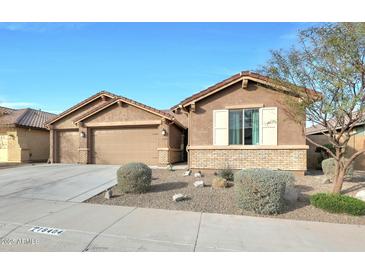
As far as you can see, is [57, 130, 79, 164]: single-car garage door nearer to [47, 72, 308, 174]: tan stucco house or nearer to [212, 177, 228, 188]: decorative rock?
[47, 72, 308, 174]: tan stucco house

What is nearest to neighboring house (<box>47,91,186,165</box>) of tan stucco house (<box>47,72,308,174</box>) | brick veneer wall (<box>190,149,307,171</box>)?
tan stucco house (<box>47,72,308,174</box>)

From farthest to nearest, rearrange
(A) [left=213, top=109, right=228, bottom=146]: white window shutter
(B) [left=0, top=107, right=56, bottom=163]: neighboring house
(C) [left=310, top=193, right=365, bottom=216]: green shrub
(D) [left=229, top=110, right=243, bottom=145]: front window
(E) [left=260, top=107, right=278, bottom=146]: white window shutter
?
(B) [left=0, top=107, right=56, bottom=163]: neighboring house, (A) [left=213, top=109, right=228, bottom=146]: white window shutter, (D) [left=229, top=110, right=243, bottom=145]: front window, (E) [left=260, top=107, right=278, bottom=146]: white window shutter, (C) [left=310, top=193, right=365, bottom=216]: green shrub

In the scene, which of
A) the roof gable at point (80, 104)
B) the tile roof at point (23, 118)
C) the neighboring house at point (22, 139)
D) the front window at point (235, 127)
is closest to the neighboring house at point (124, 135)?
the roof gable at point (80, 104)

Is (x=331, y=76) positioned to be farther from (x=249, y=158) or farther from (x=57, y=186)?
(x=57, y=186)

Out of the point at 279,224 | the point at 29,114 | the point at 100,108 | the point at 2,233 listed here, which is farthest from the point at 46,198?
the point at 29,114

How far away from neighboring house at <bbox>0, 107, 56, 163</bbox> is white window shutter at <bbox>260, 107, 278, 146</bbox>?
1632 centimetres

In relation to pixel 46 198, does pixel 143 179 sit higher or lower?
higher

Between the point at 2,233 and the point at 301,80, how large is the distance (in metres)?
8.35

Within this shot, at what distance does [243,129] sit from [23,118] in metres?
18.4

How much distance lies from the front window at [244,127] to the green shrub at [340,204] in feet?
17.5

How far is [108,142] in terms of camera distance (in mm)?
16469

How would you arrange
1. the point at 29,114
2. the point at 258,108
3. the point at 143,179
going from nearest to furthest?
1. the point at 143,179
2. the point at 258,108
3. the point at 29,114

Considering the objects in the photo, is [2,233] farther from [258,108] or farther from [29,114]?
[29,114]

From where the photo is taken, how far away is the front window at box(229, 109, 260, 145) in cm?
1143
